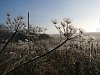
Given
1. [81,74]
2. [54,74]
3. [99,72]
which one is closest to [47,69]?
[54,74]

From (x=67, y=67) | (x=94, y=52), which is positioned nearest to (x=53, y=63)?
(x=67, y=67)

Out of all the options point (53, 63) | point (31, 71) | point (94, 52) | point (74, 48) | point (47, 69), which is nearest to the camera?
point (31, 71)

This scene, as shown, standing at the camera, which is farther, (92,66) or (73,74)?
(92,66)

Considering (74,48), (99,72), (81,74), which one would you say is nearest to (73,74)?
(81,74)

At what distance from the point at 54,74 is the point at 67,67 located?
0.74m

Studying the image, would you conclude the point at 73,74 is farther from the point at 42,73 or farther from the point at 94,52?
the point at 94,52

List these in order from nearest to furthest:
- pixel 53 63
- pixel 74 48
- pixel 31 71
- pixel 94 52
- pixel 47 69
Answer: pixel 31 71, pixel 47 69, pixel 53 63, pixel 94 52, pixel 74 48

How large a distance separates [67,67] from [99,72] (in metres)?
1.11

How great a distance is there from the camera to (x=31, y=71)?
8062 millimetres

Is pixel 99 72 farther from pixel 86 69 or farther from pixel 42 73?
pixel 42 73

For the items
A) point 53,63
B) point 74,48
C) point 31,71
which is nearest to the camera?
point 31,71

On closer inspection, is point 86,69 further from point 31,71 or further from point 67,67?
point 31,71

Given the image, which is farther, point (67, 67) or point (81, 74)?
point (67, 67)

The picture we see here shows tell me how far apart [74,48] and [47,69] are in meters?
5.28
